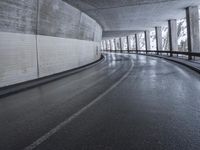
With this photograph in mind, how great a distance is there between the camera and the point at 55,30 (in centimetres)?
1545

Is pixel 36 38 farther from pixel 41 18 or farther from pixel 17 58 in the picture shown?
pixel 17 58

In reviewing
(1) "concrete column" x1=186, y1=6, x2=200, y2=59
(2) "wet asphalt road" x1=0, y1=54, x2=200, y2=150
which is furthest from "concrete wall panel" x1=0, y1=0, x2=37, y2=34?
(1) "concrete column" x1=186, y1=6, x2=200, y2=59

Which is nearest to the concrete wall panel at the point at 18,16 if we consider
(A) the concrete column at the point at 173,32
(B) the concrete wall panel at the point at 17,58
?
(B) the concrete wall panel at the point at 17,58

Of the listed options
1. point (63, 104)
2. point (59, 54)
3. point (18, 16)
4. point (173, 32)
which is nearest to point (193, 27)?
point (173, 32)

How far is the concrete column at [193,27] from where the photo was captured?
21609mm

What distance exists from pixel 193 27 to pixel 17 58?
1722cm

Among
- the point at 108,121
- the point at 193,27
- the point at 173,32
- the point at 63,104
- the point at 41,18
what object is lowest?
the point at 108,121

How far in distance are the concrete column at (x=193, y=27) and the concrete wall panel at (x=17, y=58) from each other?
1548 centimetres

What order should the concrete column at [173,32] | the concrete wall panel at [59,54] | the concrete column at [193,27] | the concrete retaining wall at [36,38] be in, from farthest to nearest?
the concrete column at [173,32] < the concrete column at [193,27] < the concrete wall panel at [59,54] < the concrete retaining wall at [36,38]

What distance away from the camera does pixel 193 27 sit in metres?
21.8

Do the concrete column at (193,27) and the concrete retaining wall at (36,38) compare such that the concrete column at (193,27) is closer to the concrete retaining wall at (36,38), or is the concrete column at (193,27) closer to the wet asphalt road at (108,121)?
the concrete retaining wall at (36,38)

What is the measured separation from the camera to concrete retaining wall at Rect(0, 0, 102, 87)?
10.6 meters

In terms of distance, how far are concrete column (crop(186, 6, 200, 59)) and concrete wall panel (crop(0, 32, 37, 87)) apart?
50.8ft

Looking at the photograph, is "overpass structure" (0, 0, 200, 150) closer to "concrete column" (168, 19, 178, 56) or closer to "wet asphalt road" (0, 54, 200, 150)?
"wet asphalt road" (0, 54, 200, 150)
